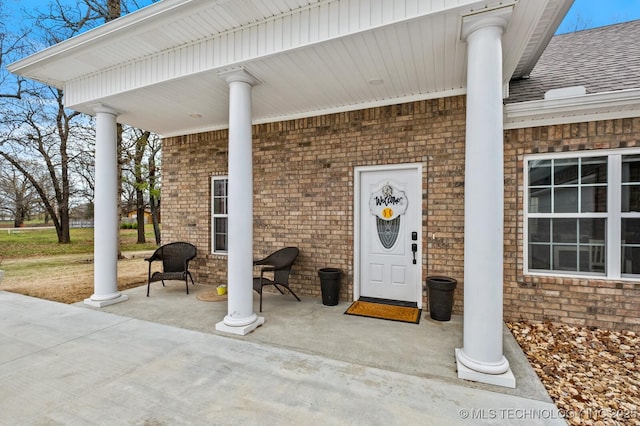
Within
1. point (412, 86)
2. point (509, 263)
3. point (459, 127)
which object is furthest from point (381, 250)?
point (412, 86)

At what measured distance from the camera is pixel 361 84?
13.0 ft

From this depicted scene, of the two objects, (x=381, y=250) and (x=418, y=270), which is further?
(x=381, y=250)

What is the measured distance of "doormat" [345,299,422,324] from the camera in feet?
13.3

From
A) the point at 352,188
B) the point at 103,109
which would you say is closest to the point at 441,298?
the point at 352,188

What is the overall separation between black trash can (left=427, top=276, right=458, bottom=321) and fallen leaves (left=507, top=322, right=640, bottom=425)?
2.61 feet

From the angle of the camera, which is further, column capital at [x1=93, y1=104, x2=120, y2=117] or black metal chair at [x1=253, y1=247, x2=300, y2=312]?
column capital at [x1=93, y1=104, x2=120, y2=117]

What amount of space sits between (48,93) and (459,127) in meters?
14.1

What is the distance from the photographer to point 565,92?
3.64 meters

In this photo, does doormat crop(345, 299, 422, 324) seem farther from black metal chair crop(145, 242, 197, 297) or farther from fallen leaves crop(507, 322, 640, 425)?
black metal chair crop(145, 242, 197, 297)

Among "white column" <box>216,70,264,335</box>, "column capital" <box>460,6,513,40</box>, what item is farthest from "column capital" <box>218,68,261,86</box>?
"column capital" <box>460,6,513,40</box>

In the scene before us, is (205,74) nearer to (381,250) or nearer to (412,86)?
(412,86)

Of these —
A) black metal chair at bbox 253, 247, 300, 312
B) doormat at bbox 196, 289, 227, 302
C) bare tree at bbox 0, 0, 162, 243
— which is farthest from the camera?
bare tree at bbox 0, 0, 162, 243

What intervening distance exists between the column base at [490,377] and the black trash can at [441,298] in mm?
1306

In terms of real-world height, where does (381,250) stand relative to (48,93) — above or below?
below
